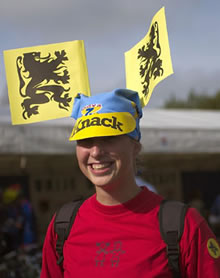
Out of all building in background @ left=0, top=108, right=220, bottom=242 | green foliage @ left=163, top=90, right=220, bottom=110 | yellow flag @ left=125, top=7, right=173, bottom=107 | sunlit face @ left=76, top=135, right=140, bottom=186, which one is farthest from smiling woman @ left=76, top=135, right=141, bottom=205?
green foliage @ left=163, top=90, right=220, bottom=110

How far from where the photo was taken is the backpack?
162 centimetres

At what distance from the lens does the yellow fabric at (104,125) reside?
5.62ft

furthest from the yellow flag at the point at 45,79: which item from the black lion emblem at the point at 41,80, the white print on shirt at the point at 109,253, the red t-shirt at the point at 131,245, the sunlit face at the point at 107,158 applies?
the white print on shirt at the point at 109,253

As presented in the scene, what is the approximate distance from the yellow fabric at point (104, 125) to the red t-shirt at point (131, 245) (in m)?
0.27

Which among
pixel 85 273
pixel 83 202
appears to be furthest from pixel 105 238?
pixel 83 202

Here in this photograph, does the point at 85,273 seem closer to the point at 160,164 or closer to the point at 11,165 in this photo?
the point at 11,165

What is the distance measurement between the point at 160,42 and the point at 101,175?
626mm

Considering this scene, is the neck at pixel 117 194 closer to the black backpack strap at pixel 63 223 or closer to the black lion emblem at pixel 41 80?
the black backpack strap at pixel 63 223

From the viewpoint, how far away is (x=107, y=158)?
1728mm

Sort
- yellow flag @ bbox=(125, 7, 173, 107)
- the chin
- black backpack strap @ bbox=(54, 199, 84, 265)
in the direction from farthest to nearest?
yellow flag @ bbox=(125, 7, 173, 107) → black backpack strap @ bbox=(54, 199, 84, 265) → the chin

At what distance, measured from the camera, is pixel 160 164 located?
356 inches

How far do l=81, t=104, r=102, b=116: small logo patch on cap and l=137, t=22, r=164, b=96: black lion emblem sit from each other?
0.30 metres

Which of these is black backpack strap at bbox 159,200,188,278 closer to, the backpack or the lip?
the backpack

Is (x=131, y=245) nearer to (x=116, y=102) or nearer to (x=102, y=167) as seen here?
(x=102, y=167)
